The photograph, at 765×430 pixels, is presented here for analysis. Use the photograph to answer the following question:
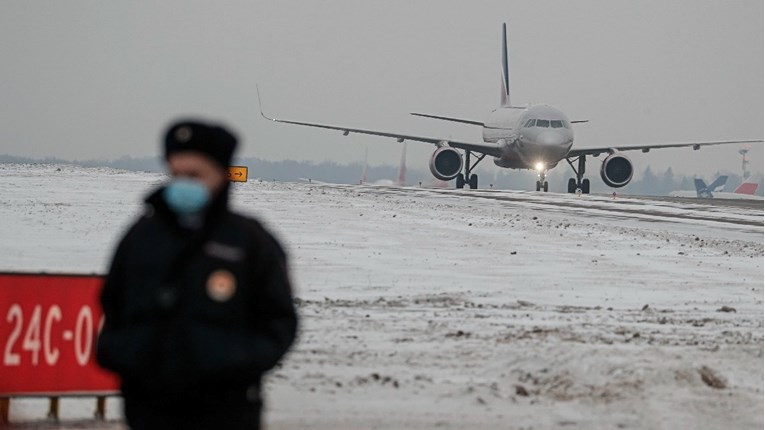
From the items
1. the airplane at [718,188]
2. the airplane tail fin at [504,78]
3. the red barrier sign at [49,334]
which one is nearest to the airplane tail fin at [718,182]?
the airplane at [718,188]

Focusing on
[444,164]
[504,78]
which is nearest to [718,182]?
Answer: [504,78]

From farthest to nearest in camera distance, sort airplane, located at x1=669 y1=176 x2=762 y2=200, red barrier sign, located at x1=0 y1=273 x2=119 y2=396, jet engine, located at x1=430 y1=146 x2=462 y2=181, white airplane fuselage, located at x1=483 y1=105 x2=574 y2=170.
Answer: airplane, located at x1=669 y1=176 x2=762 y2=200
jet engine, located at x1=430 y1=146 x2=462 y2=181
white airplane fuselage, located at x1=483 y1=105 x2=574 y2=170
red barrier sign, located at x1=0 y1=273 x2=119 y2=396

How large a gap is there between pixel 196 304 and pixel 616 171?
51.0 meters

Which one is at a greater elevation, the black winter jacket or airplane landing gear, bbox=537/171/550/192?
airplane landing gear, bbox=537/171/550/192

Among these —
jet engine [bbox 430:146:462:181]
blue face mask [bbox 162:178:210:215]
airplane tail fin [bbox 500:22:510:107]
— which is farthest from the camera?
airplane tail fin [bbox 500:22:510:107]

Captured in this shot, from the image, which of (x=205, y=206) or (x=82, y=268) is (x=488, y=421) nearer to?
(x=205, y=206)

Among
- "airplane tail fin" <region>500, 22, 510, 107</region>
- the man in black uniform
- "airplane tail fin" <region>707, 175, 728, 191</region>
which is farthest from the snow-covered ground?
"airplane tail fin" <region>707, 175, 728, 191</region>

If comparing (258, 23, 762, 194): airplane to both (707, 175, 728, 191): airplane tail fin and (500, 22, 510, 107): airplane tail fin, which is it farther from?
(707, 175, 728, 191): airplane tail fin

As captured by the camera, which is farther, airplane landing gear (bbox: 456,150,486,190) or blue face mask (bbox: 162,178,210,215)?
airplane landing gear (bbox: 456,150,486,190)

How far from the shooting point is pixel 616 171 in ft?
177

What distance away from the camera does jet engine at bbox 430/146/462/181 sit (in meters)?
53.4

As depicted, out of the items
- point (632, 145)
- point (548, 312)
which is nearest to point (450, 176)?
point (632, 145)

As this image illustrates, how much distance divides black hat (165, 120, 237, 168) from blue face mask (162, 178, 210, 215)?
153mm

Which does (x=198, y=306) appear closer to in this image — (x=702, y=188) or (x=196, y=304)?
(x=196, y=304)
